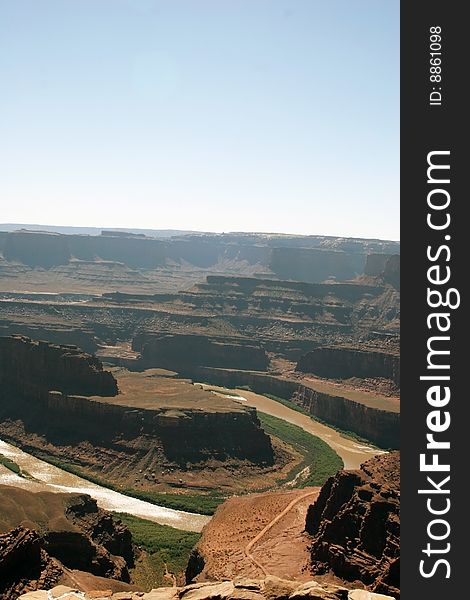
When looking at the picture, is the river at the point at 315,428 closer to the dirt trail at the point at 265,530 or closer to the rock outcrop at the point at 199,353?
the rock outcrop at the point at 199,353

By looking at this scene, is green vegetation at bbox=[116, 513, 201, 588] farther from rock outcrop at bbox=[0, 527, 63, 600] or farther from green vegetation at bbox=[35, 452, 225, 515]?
rock outcrop at bbox=[0, 527, 63, 600]

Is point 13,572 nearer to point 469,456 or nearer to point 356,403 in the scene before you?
point 469,456

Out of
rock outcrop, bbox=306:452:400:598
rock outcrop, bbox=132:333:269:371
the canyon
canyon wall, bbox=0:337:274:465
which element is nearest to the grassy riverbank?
the canyon

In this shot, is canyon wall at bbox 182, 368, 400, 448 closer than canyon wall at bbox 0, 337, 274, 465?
No

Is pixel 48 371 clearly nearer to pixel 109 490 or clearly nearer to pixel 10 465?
pixel 10 465

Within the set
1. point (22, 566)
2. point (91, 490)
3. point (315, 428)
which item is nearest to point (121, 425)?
point (91, 490)

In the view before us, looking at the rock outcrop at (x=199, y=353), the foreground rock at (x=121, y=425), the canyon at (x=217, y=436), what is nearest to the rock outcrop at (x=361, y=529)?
the canyon at (x=217, y=436)

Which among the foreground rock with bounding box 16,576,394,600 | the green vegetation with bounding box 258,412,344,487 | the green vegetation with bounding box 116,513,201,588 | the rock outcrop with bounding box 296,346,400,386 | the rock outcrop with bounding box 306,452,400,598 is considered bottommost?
the green vegetation with bounding box 258,412,344,487
